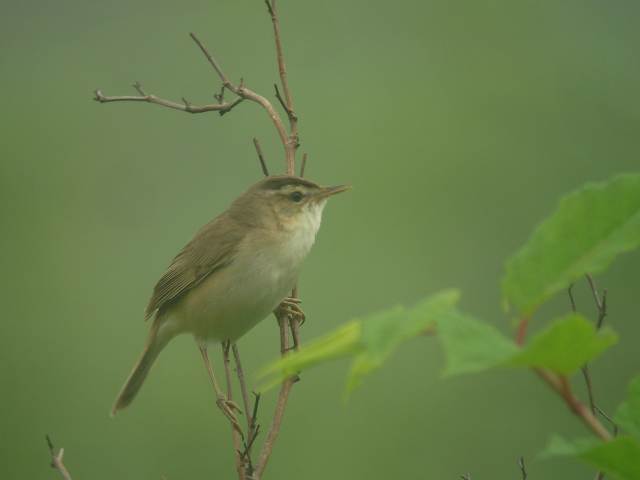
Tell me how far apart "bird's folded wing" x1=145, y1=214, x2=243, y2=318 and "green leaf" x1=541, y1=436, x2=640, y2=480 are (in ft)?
10.00

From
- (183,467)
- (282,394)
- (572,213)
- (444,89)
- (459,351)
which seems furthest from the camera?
(444,89)

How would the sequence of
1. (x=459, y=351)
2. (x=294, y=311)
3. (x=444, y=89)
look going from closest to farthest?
(x=459, y=351), (x=294, y=311), (x=444, y=89)

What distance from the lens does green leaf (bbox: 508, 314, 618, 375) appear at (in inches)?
30.9

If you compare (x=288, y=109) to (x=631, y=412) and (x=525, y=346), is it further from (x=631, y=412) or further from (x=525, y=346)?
(x=525, y=346)

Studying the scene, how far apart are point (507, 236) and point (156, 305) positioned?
14.1 ft

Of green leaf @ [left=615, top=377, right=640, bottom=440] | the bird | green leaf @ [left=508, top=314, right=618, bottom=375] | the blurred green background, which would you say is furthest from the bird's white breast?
green leaf @ [left=508, top=314, right=618, bottom=375]

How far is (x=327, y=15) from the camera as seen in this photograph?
386 inches

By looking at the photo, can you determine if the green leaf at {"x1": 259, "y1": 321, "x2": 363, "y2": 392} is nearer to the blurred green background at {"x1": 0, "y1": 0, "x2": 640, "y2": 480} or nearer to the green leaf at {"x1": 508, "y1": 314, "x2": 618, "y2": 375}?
the green leaf at {"x1": 508, "y1": 314, "x2": 618, "y2": 375}

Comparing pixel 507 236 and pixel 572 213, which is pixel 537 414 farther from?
pixel 572 213

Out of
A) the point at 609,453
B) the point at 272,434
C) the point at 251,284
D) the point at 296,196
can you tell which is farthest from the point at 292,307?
the point at 609,453

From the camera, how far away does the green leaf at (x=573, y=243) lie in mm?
878

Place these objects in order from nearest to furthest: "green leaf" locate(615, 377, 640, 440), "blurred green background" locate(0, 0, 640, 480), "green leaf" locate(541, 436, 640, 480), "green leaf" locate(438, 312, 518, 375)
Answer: "green leaf" locate(438, 312, 518, 375) → "green leaf" locate(541, 436, 640, 480) → "green leaf" locate(615, 377, 640, 440) → "blurred green background" locate(0, 0, 640, 480)

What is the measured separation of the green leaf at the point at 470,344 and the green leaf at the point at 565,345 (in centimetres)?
2

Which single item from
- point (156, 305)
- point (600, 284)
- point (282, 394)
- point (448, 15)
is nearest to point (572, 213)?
point (282, 394)
